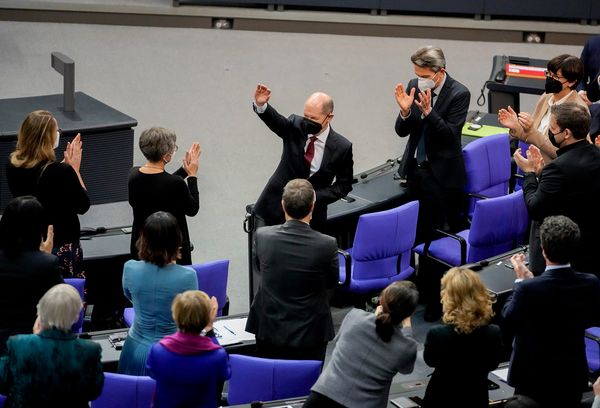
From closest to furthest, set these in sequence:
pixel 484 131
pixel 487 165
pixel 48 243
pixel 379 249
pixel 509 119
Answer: pixel 48 243, pixel 509 119, pixel 379 249, pixel 487 165, pixel 484 131

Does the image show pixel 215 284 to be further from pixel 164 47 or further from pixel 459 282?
pixel 164 47

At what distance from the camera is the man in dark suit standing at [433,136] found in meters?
6.46

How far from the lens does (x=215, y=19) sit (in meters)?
12.9

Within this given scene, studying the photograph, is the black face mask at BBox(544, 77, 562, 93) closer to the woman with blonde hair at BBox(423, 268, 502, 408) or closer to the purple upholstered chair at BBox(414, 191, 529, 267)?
the purple upholstered chair at BBox(414, 191, 529, 267)

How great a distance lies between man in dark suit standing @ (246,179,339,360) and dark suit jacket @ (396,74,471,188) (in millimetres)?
2005

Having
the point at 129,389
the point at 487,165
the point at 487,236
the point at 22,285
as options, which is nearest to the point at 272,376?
the point at 129,389

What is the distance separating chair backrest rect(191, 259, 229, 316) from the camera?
17.2 ft

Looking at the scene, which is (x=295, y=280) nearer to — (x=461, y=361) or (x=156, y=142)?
(x=461, y=361)

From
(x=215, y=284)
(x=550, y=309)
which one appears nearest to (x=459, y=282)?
(x=550, y=309)

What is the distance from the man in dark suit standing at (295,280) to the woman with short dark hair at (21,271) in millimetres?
984

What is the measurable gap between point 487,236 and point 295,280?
6.73 feet

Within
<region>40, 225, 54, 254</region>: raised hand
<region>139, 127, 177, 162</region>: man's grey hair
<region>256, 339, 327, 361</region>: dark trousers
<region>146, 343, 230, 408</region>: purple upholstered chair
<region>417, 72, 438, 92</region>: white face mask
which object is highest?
<region>417, 72, 438, 92</region>: white face mask

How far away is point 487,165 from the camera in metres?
6.95

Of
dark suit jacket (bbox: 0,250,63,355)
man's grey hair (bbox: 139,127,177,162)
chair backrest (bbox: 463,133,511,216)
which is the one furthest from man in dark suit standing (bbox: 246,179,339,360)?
chair backrest (bbox: 463,133,511,216)
